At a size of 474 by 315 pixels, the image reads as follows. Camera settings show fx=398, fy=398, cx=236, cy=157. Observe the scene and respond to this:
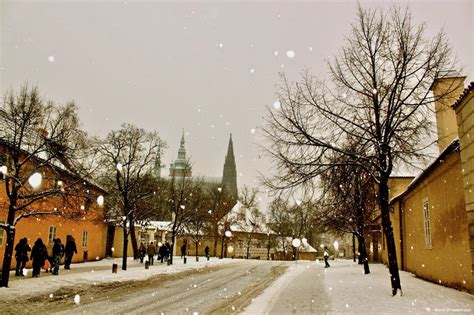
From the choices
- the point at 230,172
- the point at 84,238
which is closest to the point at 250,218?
the point at 84,238

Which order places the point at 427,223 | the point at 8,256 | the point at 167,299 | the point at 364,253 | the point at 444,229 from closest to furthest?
the point at 167,299 → the point at 8,256 → the point at 444,229 → the point at 427,223 → the point at 364,253

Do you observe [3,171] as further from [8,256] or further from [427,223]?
[427,223]

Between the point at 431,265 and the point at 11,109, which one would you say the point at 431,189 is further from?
the point at 11,109

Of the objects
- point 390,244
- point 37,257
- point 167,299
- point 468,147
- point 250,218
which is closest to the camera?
point 468,147

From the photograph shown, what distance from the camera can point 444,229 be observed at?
45.6ft

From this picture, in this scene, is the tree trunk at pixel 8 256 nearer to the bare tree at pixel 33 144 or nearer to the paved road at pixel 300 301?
the bare tree at pixel 33 144

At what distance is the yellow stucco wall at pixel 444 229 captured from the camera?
1211cm

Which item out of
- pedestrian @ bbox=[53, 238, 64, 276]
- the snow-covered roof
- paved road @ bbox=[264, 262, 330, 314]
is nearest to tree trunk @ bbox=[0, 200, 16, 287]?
pedestrian @ bbox=[53, 238, 64, 276]

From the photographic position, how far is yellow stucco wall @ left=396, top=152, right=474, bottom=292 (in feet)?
39.7

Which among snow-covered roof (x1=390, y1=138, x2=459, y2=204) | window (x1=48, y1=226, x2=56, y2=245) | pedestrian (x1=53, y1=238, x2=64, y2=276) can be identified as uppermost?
snow-covered roof (x1=390, y1=138, x2=459, y2=204)

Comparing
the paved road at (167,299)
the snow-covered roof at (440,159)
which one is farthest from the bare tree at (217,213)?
the snow-covered roof at (440,159)

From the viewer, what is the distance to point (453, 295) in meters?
11.2

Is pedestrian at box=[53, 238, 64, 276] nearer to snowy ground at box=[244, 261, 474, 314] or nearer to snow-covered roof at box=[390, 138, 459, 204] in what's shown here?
snowy ground at box=[244, 261, 474, 314]

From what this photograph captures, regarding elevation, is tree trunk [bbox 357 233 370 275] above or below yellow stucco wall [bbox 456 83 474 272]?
below
